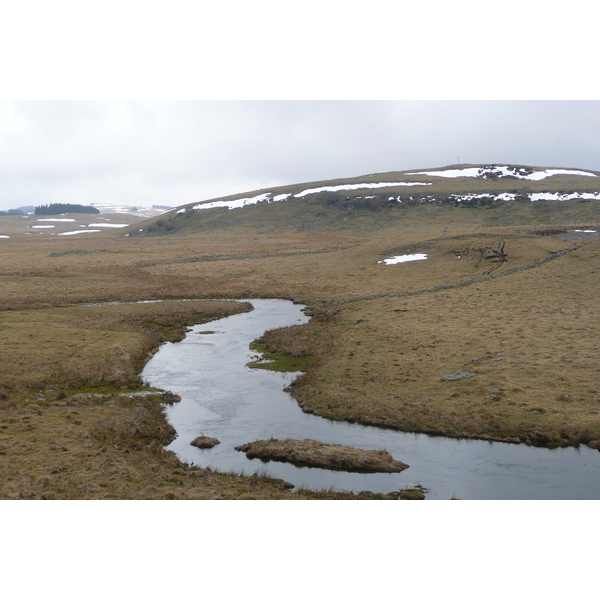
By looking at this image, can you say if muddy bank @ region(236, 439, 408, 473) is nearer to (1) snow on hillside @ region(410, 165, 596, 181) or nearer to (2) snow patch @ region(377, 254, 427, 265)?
(2) snow patch @ region(377, 254, 427, 265)

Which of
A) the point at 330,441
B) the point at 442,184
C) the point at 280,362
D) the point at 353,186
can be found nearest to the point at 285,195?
the point at 353,186

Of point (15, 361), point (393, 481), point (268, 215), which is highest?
point (268, 215)

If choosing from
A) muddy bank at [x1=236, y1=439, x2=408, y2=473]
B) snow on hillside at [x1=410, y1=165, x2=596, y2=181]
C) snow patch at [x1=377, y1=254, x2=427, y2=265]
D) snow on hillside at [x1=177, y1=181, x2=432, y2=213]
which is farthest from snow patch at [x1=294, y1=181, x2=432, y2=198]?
muddy bank at [x1=236, y1=439, x2=408, y2=473]

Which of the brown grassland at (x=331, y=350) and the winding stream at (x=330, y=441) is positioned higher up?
the brown grassland at (x=331, y=350)

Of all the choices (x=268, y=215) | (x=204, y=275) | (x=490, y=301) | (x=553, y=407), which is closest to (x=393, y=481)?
(x=553, y=407)

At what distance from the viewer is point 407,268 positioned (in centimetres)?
6244

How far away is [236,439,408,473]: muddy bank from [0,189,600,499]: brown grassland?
6.88 ft

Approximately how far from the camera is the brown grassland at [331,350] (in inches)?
703

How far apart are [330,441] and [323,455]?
1699mm

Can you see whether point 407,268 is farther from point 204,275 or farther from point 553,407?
point 553,407

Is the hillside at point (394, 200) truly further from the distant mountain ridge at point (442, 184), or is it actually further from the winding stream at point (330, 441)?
the winding stream at point (330, 441)

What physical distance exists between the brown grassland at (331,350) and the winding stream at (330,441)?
901mm

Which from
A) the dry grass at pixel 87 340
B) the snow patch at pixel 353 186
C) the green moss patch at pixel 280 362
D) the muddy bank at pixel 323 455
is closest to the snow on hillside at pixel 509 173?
the snow patch at pixel 353 186

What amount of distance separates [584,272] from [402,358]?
27.7 m
